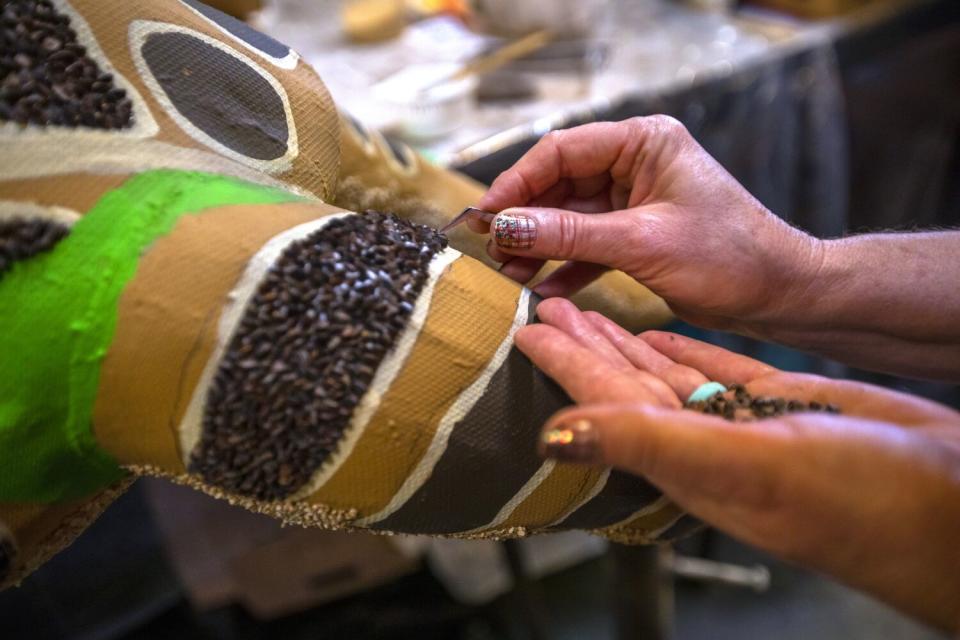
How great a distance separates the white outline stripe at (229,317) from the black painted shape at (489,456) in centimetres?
18

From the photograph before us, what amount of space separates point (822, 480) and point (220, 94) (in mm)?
567

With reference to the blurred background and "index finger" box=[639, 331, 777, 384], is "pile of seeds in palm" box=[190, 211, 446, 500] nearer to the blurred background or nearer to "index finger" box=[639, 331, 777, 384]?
"index finger" box=[639, 331, 777, 384]

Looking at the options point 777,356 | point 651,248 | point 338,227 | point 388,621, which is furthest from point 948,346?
point 388,621

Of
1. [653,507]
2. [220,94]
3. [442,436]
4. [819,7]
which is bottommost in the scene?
[653,507]

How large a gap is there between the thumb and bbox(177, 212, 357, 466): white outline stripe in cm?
25

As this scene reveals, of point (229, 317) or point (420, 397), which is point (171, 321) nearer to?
point (229, 317)

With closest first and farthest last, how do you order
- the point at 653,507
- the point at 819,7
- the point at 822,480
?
the point at 822,480, the point at 653,507, the point at 819,7

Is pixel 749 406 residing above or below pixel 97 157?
below

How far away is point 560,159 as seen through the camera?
2.95 feet

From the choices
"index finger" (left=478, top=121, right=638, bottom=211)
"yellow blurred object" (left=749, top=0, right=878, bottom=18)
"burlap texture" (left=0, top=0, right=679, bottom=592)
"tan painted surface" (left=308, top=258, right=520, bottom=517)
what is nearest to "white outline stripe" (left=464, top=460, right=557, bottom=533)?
"burlap texture" (left=0, top=0, right=679, bottom=592)

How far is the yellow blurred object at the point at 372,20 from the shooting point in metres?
1.84

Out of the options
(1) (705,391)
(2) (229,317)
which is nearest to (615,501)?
(1) (705,391)

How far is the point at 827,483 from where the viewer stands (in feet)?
1.73

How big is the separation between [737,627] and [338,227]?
1571 millimetres
